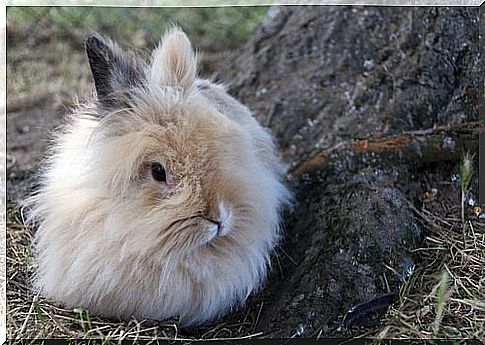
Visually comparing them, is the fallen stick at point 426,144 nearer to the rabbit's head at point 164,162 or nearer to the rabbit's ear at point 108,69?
the rabbit's head at point 164,162

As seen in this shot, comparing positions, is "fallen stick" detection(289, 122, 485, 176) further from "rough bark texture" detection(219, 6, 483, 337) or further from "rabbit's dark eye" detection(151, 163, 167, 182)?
"rabbit's dark eye" detection(151, 163, 167, 182)

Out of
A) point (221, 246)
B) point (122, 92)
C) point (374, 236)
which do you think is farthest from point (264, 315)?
point (122, 92)

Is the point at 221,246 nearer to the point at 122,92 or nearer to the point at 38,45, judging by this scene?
the point at 122,92

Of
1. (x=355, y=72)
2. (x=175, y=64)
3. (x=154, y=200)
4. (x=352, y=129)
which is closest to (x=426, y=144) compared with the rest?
(x=352, y=129)

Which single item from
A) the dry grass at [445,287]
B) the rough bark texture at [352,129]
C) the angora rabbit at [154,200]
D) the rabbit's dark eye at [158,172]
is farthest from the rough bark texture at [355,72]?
the rabbit's dark eye at [158,172]

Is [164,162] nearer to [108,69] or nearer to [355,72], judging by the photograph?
[108,69]
